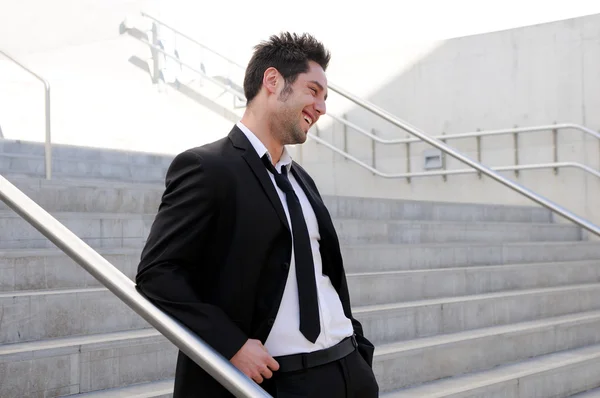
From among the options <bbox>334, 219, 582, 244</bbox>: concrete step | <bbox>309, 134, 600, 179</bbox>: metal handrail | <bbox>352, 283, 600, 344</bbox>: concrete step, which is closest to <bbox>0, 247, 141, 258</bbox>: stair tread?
<bbox>352, 283, 600, 344</bbox>: concrete step

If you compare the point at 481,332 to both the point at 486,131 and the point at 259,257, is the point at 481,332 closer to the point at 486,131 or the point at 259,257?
the point at 259,257

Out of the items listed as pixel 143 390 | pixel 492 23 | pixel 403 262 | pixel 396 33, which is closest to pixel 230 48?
pixel 396 33

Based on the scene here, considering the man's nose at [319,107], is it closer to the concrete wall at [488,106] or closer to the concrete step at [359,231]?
the concrete step at [359,231]

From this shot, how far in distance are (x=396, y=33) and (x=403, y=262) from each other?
4023 mm

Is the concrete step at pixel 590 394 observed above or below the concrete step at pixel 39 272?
below

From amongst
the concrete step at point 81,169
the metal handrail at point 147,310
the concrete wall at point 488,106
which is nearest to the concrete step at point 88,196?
the concrete step at point 81,169

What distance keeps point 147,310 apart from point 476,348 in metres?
2.83

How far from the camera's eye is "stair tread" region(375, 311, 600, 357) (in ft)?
12.4

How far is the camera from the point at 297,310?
5.41 ft

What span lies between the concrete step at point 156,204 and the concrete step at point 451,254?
0.66m

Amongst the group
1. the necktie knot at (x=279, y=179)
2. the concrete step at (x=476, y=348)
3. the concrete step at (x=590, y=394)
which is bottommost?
the concrete step at (x=590, y=394)

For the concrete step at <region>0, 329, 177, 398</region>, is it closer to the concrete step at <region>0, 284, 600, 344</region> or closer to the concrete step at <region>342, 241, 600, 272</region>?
the concrete step at <region>0, 284, 600, 344</region>

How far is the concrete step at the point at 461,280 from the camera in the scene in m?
4.20

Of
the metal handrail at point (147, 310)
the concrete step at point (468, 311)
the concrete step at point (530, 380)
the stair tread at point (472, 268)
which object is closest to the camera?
the metal handrail at point (147, 310)
